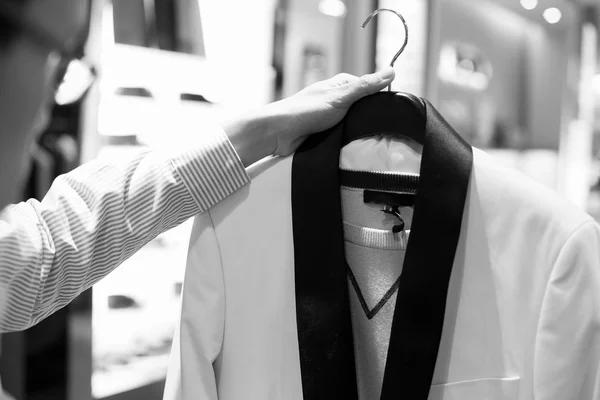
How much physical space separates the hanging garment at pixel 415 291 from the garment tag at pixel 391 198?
0.20ft

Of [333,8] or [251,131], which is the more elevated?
[333,8]

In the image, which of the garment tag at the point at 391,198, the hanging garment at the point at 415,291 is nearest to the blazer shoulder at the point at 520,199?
the hanging garment at the point at 415,291

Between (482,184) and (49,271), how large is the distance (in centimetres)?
66

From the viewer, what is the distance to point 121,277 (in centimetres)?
202

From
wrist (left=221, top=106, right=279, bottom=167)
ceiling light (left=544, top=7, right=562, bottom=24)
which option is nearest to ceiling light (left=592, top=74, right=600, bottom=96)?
ceiling light (left=544, top=7, right=562, bottom=24)

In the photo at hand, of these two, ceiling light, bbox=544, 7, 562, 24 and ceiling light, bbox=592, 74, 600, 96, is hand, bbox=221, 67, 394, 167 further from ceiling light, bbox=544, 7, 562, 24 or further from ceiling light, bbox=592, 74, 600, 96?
ceiling light, bbox=592, 74, 600, 96

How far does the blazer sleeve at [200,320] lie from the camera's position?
3.02ft

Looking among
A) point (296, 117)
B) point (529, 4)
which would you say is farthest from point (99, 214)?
point (529, 4)

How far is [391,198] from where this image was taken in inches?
36.3

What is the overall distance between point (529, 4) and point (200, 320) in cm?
387

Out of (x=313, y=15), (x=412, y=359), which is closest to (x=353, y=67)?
(x=313, y=15)

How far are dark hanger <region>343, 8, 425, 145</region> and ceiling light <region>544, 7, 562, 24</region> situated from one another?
371 centimetres

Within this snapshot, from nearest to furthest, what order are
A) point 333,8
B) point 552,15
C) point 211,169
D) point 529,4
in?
point 211,169 < point 333,8 < point 529,4 < point 552,15

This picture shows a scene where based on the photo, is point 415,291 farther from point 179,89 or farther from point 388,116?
point 179,89
